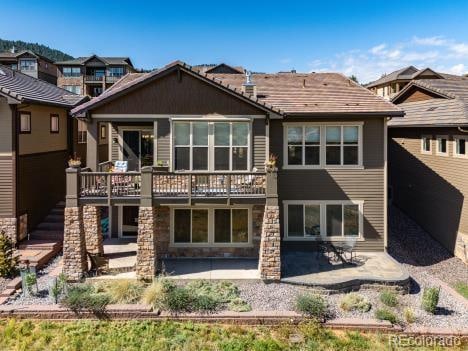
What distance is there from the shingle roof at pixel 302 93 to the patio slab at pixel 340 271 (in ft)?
18.0

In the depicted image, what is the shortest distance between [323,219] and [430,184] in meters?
6.39

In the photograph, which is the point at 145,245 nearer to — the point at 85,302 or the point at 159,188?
the point at 159,188

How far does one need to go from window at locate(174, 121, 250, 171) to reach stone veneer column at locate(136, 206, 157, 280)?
260 cm

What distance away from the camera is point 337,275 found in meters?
12.3

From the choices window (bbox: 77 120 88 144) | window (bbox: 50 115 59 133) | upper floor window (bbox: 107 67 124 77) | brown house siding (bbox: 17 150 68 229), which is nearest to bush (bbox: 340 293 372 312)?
brown house siding (bbox: 17 150 68 229)

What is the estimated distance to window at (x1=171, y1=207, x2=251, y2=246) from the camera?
46.4 feet

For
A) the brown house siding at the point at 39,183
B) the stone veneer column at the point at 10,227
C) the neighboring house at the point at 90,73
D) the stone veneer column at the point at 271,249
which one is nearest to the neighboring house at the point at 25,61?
the neighboring house at the point at 90,73

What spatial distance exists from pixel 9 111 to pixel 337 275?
13.4 meters

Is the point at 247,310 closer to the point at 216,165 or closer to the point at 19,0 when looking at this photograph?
the point at 216,165

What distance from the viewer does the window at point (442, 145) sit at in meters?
16.2

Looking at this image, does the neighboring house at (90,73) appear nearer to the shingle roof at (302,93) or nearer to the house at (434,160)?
the shingle roof at (302,93)

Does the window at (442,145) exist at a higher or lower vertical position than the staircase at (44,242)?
higher

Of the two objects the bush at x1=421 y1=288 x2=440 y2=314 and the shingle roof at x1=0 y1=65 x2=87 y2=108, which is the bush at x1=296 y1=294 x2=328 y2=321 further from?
the shingle roof at x1=0 y1=65 x2=87 y2=108

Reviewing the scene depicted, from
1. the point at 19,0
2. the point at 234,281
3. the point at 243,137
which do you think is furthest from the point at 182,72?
the point at 19,0
